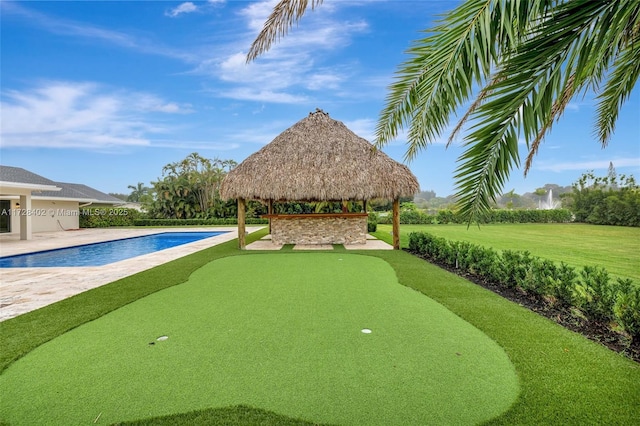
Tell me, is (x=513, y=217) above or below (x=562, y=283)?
above

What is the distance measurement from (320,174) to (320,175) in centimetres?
4

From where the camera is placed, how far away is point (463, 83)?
1922mm

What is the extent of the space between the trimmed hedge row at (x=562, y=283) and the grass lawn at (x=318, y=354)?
470 mm

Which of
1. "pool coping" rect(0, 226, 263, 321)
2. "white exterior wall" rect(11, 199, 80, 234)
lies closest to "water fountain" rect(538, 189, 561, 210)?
"pool coping" rect(0, 226, 263, 321)

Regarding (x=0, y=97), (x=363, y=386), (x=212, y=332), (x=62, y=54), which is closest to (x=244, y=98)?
(x=62, y=54)

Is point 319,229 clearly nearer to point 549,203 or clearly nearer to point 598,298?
point 598,298

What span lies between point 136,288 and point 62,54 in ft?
42.6

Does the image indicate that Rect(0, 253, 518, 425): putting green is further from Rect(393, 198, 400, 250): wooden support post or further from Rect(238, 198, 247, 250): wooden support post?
Rect(238, 198, 247, 250): wooden support post

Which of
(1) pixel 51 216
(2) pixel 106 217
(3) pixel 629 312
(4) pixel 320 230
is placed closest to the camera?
(3) pixel 629 312

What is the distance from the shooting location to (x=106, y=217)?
2186cm

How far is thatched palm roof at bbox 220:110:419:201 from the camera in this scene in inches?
370

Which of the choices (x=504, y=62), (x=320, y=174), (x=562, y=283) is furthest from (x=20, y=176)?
(x=562, y=283)

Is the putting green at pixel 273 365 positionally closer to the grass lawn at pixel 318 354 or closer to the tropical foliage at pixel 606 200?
the grass lawn at pixel 318 354

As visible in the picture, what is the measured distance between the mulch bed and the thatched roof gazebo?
15.2 feet
